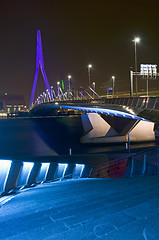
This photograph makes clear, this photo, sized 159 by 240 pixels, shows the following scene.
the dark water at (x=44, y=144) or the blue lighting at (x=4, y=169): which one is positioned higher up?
the blue lighting at (x=4, y=169)

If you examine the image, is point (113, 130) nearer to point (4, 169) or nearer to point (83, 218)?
point (4, 169)

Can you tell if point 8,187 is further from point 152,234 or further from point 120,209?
point 152,234

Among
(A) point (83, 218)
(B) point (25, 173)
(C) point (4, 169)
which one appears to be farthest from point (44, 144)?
(A) point (83, 218)

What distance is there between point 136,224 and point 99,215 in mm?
476

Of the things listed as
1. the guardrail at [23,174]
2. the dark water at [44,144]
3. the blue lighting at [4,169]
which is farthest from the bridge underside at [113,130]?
the blue lighting at [4,169]

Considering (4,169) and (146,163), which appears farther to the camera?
(146,163)

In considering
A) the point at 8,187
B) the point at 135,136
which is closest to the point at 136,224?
the point at 8,187

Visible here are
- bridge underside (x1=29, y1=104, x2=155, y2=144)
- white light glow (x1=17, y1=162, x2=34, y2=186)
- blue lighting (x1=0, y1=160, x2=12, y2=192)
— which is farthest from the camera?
bridge underside (x1=29, y1=104, x2=155, y2=144)

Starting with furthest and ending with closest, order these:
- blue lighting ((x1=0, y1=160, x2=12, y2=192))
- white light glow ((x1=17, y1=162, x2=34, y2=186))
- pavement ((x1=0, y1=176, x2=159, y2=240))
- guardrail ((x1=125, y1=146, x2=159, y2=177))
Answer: guardrail ((x1=125, y1=146, x2=159, y2=177))
white light glow ((x1=17, y1=162, x2=34, y2=186))
blue lighting ((x1=0, y1=160, x2=12, y2=192))
pavement ((x1=0, y1=176, x2=159, y2=240))

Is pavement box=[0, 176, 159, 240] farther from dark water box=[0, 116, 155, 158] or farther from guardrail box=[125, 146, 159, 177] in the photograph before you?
dark water box=[0, 116, 155, 158]

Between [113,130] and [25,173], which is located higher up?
[25,173]

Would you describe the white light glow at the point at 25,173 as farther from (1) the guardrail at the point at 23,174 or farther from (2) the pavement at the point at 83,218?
(2) the pavement at the point at 83,218

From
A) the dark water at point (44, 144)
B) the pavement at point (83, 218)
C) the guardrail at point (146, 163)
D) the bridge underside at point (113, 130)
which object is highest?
the pavement at point (83, 218)

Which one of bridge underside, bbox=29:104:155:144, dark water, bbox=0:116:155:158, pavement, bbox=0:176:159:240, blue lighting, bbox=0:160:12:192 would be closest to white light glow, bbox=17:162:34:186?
blue lighting, bbox=0:160:12:192
